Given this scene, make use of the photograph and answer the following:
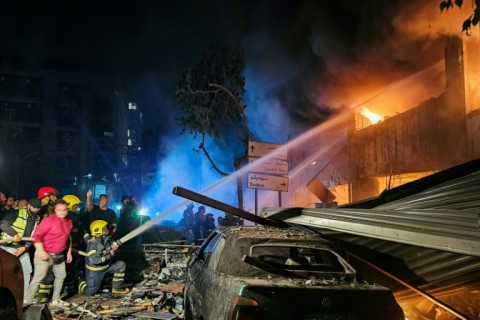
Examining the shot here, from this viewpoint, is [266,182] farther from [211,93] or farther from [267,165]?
[211,93]

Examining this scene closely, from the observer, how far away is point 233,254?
3824 mm

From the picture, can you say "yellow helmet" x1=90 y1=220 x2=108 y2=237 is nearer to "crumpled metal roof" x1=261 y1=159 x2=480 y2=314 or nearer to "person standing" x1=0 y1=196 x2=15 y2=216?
"person standing" x1=0 y1=196 x2=15 y2=216

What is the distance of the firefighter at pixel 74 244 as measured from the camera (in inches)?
299

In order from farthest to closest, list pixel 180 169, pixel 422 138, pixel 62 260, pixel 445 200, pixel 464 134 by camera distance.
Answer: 1. pixel 180 169
2. pixel 422 138
3. pixel 464 134
4. pixel 62 260
5. pixel 445 200

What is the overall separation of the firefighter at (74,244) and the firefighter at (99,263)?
309 millimetres

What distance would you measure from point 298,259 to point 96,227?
199 inches

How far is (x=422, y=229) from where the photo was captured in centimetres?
309

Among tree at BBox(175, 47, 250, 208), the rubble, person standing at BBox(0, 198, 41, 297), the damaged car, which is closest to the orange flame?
tree at BBox(175, 47, 250, 208)

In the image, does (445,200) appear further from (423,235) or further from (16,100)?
(16,100)

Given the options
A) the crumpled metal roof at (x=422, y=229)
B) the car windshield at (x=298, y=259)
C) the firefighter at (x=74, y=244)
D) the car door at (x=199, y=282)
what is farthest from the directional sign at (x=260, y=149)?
the firefighter at (x=74, y=244)

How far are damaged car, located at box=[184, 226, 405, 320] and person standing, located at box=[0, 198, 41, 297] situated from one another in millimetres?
3791

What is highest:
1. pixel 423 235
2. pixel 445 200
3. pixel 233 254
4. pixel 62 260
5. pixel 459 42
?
pixel 459 42

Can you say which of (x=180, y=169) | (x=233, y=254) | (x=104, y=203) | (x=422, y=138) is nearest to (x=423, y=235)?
(x=233, y=254)

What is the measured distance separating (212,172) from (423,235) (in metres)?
36.8
